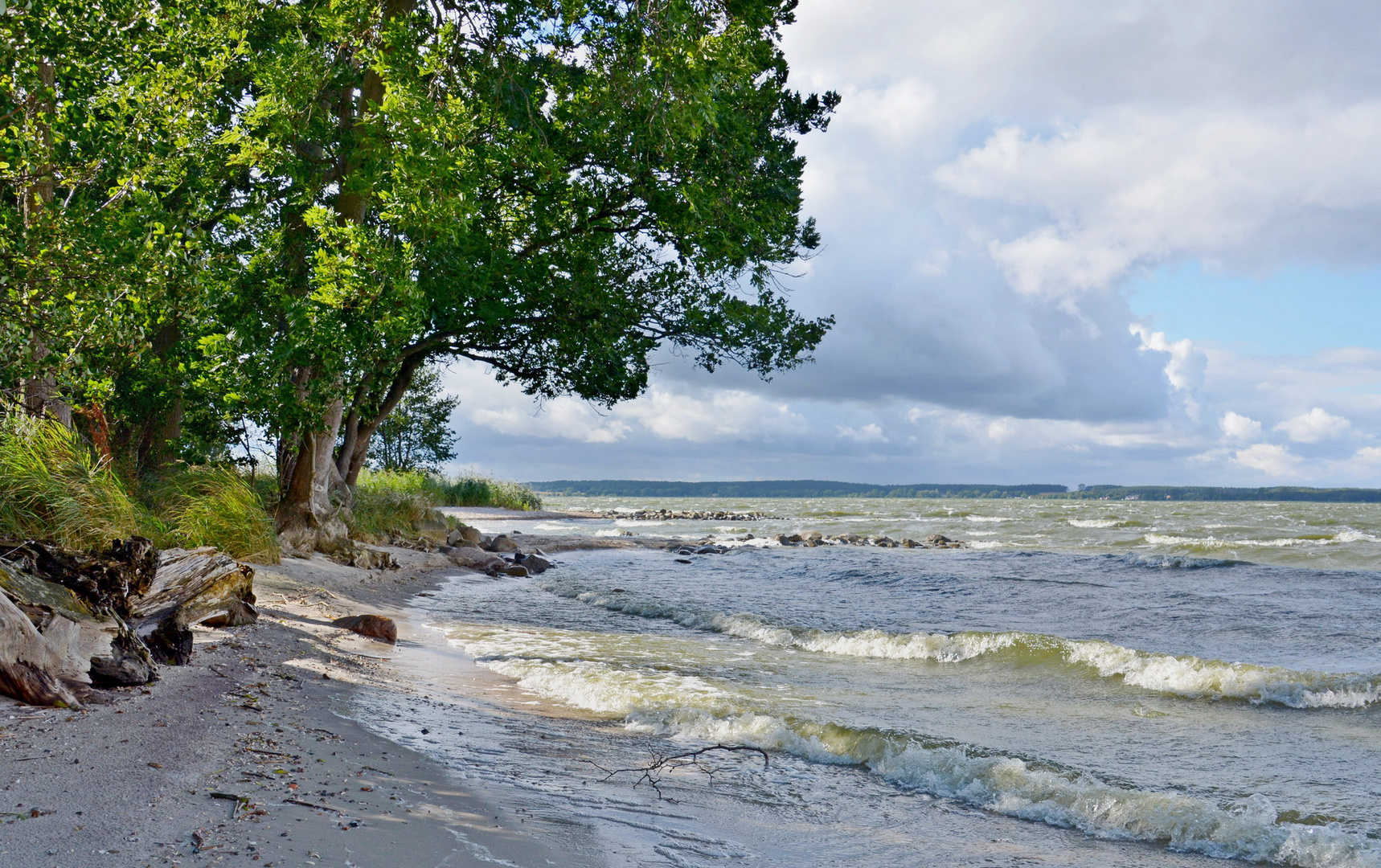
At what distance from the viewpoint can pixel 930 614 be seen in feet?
43.3

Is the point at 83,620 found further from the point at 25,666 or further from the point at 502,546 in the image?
the point at 502,546

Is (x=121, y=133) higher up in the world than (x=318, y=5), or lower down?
lower down

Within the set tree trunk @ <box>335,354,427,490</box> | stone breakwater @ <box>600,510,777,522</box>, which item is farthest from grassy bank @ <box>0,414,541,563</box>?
stone breakwater @ <box>600,510,777,522</box>

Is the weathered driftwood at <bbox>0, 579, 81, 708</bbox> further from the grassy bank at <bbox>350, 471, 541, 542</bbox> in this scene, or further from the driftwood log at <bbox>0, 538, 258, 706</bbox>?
the grassy bank at <bbox>350, 471, 541, 542</bbox>

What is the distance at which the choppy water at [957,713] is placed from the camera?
14.5 ft

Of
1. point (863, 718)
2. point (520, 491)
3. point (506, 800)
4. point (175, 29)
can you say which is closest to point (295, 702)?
point (506, 800)

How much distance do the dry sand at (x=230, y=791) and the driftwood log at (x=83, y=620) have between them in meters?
0.15

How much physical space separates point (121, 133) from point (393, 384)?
9.08 meters

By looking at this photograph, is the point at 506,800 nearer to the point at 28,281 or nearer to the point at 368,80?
the point at 28,281

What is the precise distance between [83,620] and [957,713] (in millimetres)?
6271

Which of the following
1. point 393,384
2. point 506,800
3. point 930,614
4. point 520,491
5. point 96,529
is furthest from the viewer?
point 520,491

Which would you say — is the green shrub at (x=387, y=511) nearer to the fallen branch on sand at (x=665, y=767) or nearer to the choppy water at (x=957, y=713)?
the choppy water at (x=957, y=713)

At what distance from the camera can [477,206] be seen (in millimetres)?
13266

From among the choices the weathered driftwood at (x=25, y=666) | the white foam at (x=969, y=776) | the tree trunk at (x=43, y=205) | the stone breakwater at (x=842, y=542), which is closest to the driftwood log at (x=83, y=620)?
the weathered driftwood at (x=25, y=666)
